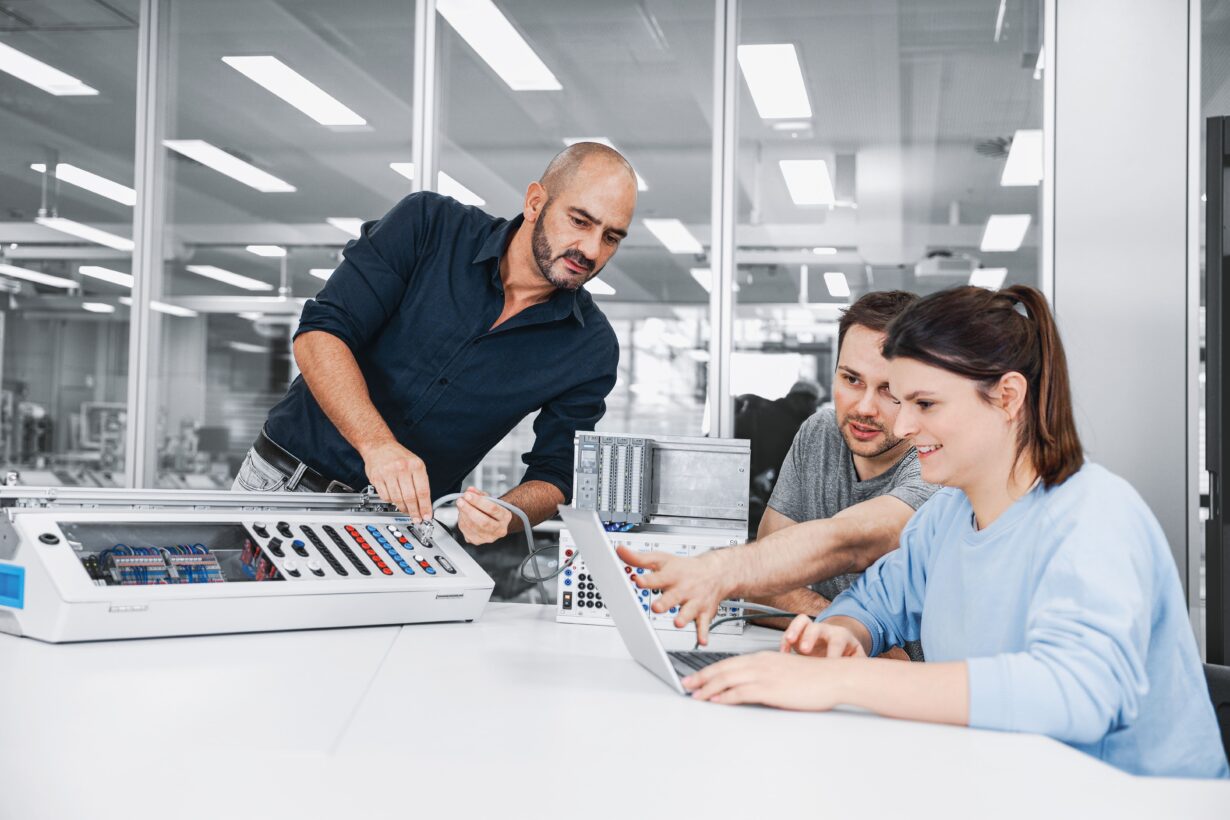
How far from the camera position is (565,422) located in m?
1.98

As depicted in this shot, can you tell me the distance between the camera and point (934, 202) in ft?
13.9

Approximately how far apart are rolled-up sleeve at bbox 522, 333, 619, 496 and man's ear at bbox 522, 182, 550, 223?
0.30 meters

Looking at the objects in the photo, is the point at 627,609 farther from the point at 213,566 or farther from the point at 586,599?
the point at 213,566

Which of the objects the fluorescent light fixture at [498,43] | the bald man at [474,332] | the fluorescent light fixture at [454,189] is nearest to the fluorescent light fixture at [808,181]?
the fluorescent light fixture at [498,43]

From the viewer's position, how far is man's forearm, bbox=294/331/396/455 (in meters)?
1.63

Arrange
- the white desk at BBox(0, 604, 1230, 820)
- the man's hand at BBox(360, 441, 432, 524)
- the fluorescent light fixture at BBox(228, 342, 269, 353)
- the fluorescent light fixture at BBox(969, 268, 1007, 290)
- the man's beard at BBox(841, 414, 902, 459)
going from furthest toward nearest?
the fluorescent light fixture at BBox(228, 342, 269, 353) < the fluorescent light fixture at BBox(969, 268, 1007, 290) < the man's beard at BBox(841, 414, 902, 459) < the man's hand at BBox(360, 441, 432, 524) < the white desk at BBox(0, 604, 1230, 820)

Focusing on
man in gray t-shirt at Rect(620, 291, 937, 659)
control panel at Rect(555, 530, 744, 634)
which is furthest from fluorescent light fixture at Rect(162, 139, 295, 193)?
man in gray t-shirt at Rect(620, 291, 937, 659)

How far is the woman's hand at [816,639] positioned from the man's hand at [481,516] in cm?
54

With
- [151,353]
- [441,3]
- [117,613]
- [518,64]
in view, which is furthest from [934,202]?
[117,613]

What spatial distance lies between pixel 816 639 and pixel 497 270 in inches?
42.4

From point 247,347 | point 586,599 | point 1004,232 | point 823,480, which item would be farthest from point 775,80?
point 247,347

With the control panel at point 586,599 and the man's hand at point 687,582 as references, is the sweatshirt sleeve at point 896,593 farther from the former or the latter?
the control panel at point 586,599

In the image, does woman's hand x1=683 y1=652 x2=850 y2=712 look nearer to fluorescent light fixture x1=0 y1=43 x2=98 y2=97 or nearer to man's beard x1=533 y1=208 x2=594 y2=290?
man's beard x1=533 y1=208 x2=594 y2=290

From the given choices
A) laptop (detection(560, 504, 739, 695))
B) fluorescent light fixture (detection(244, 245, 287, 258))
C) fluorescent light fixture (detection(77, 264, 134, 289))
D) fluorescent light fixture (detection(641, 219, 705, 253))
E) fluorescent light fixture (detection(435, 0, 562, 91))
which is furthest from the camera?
fluorescent light fixture (detection(244, 245, 287, 258))
